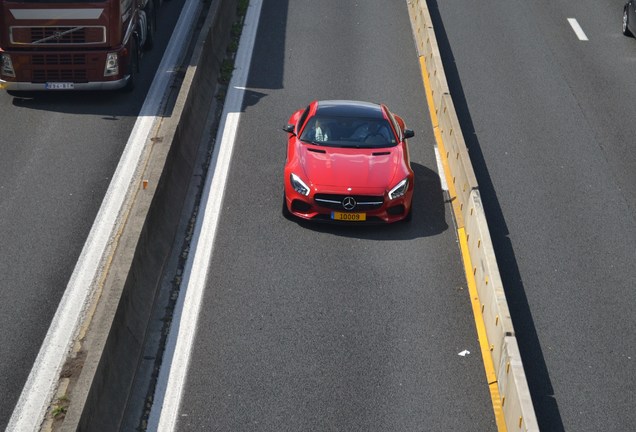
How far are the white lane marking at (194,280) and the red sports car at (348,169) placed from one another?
1.34m

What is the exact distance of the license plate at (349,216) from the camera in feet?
52.7

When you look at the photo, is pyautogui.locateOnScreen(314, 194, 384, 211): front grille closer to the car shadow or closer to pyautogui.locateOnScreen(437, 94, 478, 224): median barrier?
the car shadow

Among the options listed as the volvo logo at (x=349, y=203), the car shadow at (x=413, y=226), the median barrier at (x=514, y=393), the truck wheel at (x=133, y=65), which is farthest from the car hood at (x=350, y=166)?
the truck wheel at (x=133, y=65)

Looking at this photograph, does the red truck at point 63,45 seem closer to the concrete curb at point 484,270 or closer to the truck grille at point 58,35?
the truck grille at point 58,35

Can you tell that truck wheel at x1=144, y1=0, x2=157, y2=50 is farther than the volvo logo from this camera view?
Yes

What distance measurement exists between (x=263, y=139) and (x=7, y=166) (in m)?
4.70

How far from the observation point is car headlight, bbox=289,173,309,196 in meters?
16.1

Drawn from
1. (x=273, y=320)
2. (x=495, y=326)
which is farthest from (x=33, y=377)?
(x=495, y=326)

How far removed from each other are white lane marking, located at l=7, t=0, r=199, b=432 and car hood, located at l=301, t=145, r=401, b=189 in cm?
296

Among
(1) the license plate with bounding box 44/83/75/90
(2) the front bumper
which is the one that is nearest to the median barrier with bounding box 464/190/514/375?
(2) the front bumper

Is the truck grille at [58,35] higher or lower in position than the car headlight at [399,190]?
lower

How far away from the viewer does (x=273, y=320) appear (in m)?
13.7

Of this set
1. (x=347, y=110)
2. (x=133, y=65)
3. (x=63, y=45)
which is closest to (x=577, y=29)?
(x=347, y=110)

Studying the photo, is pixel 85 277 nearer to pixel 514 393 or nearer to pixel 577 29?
pixel 514 393
